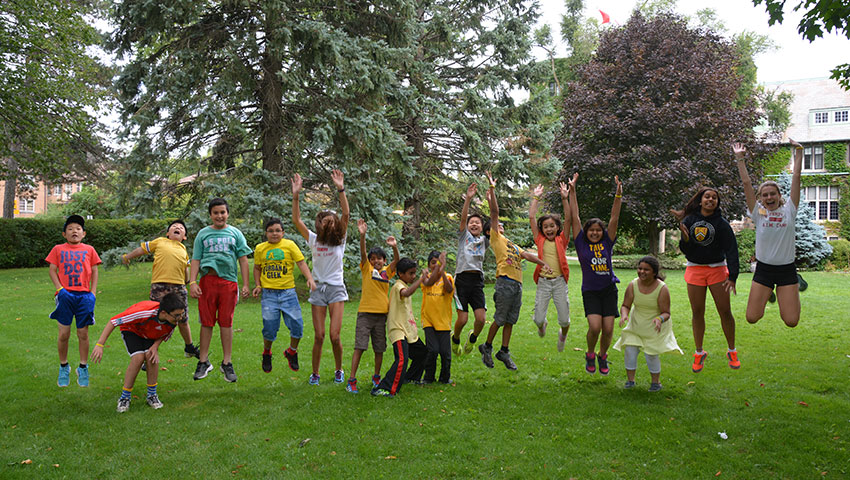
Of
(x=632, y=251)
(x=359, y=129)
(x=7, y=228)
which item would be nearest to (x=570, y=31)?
(x=632, y=251)

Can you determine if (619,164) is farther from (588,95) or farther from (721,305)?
(721,305)

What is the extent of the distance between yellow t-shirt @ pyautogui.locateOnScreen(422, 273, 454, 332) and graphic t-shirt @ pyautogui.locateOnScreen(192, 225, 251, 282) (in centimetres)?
219

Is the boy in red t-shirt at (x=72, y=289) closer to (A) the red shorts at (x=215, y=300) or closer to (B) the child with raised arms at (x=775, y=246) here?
(A) the red shorts at (x=215, y=300)

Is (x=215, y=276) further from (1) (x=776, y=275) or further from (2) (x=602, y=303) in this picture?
(1) (x=776, y=275)

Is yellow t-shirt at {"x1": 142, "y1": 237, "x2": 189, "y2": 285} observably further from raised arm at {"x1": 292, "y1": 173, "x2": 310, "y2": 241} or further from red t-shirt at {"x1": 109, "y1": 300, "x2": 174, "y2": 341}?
raised arm at {"x1": 292, "y1": 173, "x2": 310, "y2": 241}

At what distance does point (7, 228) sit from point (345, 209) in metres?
21.7

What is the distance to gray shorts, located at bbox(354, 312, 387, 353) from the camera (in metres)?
6.80

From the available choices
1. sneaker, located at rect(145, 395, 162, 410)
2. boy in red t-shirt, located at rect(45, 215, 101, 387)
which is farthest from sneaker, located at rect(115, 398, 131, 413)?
boy in red t-shirt, located at rect(45, 215, 101, 387)

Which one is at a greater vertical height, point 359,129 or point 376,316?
point 359,129

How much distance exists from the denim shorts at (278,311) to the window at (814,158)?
41.6 meters

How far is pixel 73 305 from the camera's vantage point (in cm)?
665

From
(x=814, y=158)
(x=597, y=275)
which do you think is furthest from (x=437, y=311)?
(x=814, y=158)

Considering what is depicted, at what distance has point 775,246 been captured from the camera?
19.6ft

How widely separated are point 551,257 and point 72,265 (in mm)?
5587
